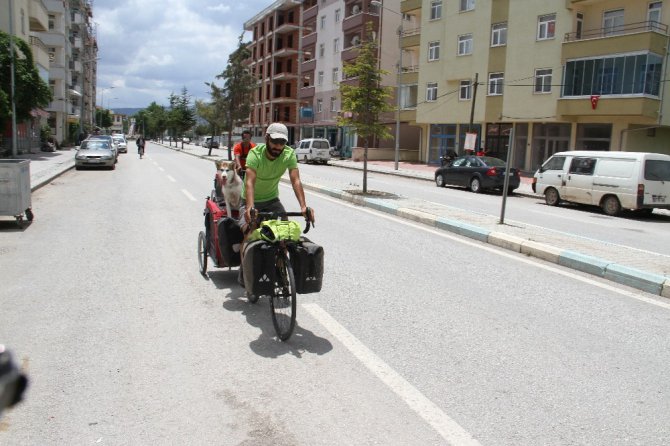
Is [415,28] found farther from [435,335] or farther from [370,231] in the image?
[435,335]

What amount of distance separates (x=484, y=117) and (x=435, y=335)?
34.2 m

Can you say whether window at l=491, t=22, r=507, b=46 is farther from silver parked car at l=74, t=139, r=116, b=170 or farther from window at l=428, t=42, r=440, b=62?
silver parked car at l=74, t=139, r=116, b=170

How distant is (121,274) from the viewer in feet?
23.4

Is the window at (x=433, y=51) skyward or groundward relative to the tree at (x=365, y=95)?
skyward

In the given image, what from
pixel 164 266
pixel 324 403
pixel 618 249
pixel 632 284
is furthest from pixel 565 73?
pixel 324 403

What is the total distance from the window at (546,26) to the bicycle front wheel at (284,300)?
3215cm

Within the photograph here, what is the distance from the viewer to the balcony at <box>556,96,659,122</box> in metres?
27.9

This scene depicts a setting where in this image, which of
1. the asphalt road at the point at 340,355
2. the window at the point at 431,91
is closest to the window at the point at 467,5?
the window at the point at 431,91

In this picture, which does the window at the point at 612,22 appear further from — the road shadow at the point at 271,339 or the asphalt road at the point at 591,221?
the road shadow at the point at 271,339

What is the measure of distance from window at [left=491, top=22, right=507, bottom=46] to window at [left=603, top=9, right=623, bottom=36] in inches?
250

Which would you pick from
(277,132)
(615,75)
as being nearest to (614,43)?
(615,75)

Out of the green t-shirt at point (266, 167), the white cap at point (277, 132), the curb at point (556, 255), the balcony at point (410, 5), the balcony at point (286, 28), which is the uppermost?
the balcony at point (286, 28)

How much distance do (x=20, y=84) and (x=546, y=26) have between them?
29.4 meters

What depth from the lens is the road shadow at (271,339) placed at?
467 cm
